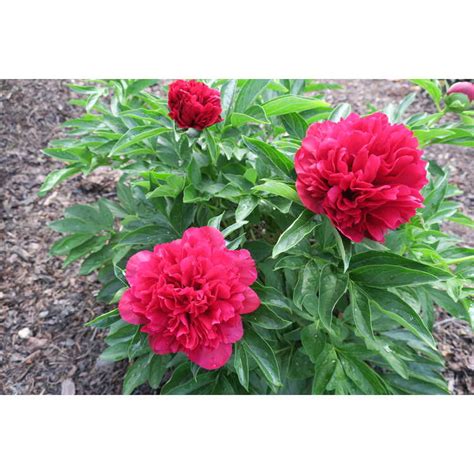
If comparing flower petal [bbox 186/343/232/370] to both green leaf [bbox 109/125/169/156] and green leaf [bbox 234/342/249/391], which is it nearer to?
green leaf [bbox 234/342/249/391]

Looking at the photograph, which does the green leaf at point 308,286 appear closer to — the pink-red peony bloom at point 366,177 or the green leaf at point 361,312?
the green leaf at point 361,312

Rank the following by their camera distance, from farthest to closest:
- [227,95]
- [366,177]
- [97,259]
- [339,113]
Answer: [97,259], [227,95], [339,113], [366,177]

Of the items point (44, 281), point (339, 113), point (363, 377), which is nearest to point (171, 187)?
point (339, 113)

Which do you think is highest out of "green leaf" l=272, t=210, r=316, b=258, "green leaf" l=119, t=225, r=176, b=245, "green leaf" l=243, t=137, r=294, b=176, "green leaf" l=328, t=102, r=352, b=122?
"green leaf" l=328, t=102, r=352, b=122

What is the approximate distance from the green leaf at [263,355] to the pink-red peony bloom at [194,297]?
10cm

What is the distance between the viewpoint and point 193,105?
3.86 feet

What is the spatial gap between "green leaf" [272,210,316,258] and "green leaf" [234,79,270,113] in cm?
43

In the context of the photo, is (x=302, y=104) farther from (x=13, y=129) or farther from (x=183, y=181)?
(x=13, y=129)

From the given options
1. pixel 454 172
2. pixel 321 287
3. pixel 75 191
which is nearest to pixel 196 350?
pixel 321 287

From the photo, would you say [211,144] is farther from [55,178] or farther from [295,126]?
[55,178]

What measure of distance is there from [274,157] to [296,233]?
7.3 inches

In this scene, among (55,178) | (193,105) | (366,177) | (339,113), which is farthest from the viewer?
(55,178)

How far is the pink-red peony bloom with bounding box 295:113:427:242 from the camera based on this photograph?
93 cm

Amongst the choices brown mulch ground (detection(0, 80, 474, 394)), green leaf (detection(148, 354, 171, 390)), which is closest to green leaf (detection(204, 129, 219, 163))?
green leaf (detection(148, 354, 171, 390))
